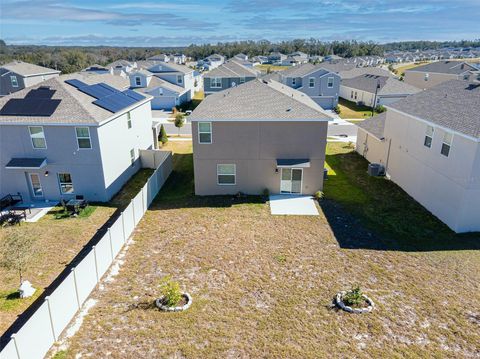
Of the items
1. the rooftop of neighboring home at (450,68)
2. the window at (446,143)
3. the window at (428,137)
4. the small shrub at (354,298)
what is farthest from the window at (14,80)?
the rooftop of neighboring home at (450,68)

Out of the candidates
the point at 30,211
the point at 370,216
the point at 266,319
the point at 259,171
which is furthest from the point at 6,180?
the point at 370,216

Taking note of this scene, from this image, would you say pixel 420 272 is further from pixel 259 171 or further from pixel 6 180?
pixel 6 180

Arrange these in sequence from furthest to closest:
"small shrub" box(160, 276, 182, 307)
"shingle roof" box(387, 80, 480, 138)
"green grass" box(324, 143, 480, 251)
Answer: "shingle roof" box(387, 80, 480, 138) → "green grass" box(324, 143, 480, 251) → "small shrub" box(160, 276, 182, 307)

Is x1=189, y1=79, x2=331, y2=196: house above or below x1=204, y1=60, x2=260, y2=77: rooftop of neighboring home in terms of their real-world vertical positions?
below

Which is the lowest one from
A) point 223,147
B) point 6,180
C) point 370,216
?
point 370,216

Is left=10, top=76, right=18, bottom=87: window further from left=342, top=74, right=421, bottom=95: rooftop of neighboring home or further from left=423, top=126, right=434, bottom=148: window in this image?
left=423, top=126, right=434, bottom=148: window

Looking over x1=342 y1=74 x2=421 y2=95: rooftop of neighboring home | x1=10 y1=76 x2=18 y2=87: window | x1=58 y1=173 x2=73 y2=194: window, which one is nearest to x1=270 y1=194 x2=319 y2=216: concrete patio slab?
x1=58 y1=173 x2=73 y2=194: window

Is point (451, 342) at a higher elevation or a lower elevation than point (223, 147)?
lower
